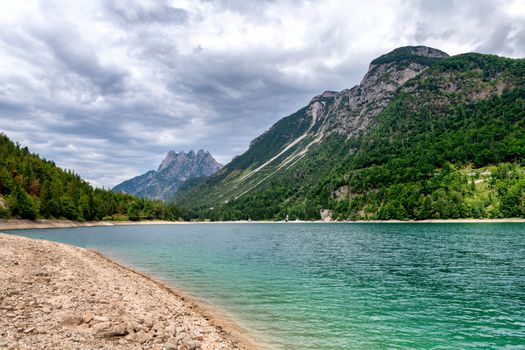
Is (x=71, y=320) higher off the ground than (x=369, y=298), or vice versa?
(x=71, y=320)

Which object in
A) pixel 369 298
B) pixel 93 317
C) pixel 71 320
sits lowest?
pixel 369 298

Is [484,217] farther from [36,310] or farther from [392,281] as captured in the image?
[36,310]

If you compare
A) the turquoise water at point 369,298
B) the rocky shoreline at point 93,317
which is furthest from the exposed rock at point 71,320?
the turquoise water at point 369,298

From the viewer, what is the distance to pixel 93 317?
16672 mm

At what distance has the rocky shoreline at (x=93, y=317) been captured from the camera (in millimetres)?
13594

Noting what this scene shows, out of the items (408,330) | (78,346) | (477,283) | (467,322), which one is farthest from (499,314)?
(78,346)

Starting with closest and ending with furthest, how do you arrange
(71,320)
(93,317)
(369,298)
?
(71,320), (93,317), (369,298)

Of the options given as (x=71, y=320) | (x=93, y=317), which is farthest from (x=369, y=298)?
(x=71, y=320)

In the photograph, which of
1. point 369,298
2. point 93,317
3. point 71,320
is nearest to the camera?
point 71,320

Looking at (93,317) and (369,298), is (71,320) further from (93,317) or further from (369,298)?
(369,298)

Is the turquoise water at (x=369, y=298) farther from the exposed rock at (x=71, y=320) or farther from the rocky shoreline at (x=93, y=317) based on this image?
the exposed rock at (x=71, y=320)

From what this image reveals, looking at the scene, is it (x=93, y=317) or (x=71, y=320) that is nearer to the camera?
(x=71, y=320)

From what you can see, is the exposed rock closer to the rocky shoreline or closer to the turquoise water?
the rocky shoreline

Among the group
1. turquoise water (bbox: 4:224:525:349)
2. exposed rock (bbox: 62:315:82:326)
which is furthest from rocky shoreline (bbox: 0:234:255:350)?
turquoise water (bbox: 4:224:525:349)
